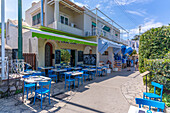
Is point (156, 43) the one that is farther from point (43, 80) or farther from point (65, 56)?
point (65, 56)

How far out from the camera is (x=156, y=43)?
5957 mm

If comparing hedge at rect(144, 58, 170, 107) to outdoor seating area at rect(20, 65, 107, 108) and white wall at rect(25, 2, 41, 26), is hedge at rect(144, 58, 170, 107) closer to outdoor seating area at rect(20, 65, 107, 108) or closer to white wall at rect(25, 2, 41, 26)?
outdoor seating area at rect(20, 65, 107, 108)

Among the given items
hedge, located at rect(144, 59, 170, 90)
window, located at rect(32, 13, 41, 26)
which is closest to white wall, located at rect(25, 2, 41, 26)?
window, located at rect(32, 13, 41, 26)

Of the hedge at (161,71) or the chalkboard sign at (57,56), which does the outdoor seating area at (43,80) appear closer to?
the chalkboard sign at (57,56)

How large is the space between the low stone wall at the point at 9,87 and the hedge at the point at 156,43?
8.05 metres

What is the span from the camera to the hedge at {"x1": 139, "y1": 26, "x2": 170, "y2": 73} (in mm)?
5697

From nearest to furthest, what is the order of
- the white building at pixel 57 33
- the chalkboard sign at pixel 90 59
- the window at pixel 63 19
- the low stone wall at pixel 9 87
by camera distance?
the low stone wall at pixel 9 87 < the white building at pixel 57 33 < the chalkboard sign at pixel 90 59 < the window at pixel 63 19

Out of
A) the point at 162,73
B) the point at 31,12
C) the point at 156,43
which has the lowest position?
the point at 162,73

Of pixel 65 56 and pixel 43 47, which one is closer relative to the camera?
pixel 43 47

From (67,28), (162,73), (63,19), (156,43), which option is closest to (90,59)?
(67,28)

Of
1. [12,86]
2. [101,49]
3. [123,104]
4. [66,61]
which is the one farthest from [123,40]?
[12,86]

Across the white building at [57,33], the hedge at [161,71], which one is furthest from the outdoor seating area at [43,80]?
the hedge at [161,71]

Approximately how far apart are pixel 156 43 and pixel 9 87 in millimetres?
8734

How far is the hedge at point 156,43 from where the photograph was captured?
5697mm
